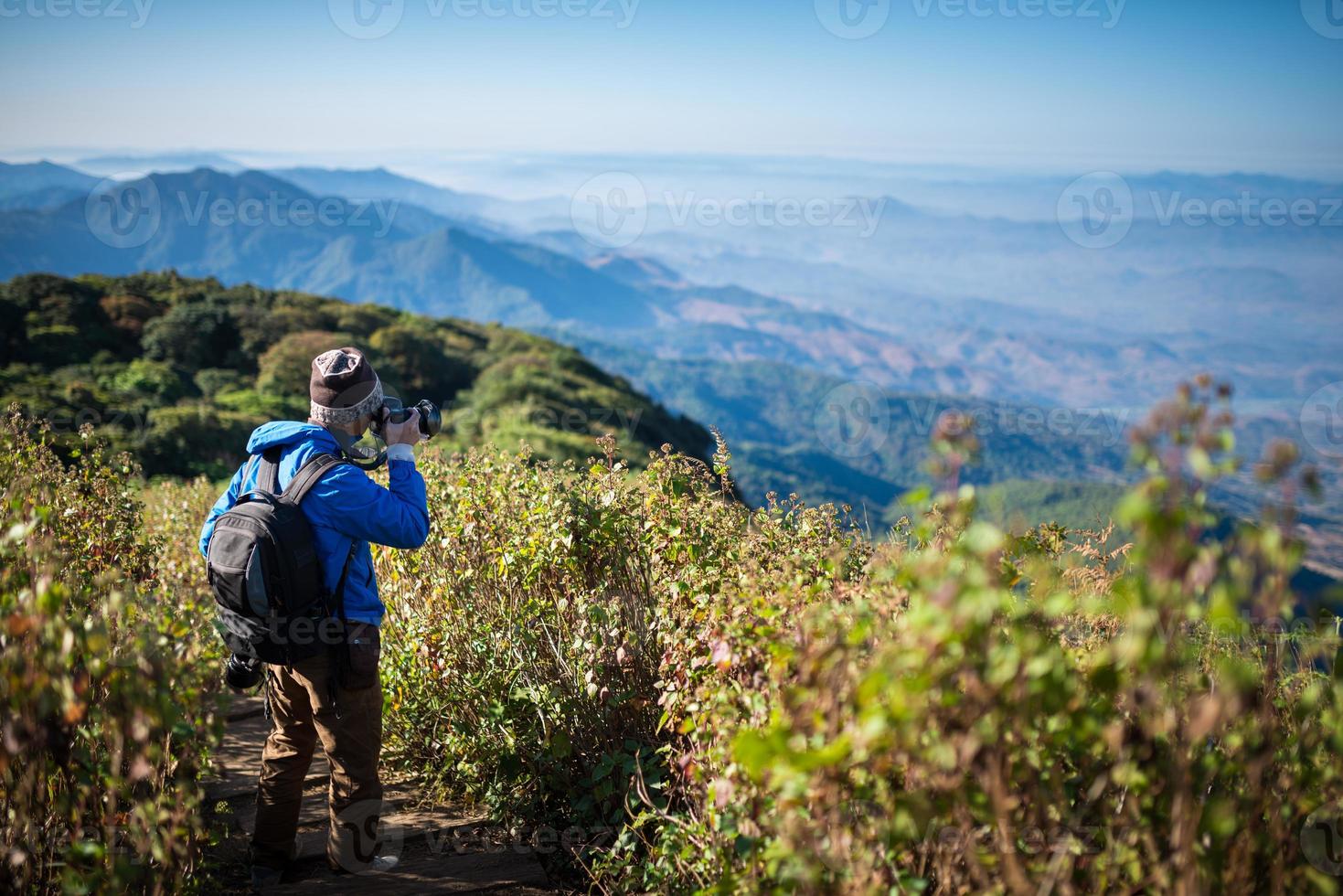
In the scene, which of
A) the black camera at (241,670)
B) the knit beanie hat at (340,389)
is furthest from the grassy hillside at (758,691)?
the knit beanie hat at (340,389)

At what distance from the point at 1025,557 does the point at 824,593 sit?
2.42ft

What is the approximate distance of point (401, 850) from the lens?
2.98m

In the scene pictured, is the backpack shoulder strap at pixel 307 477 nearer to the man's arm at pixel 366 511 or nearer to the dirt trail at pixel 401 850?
the man's arm at pixel 366 511

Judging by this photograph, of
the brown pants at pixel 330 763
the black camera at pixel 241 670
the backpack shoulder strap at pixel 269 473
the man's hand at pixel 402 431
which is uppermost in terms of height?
the man's hand at pixel 402 431

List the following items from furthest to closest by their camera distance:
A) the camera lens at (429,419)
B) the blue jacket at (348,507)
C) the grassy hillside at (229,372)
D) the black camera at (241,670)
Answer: the grassy hillside at (229,372), the camera lens at (429,419), the black camera at (241,670), the blue jacket at (348,507)

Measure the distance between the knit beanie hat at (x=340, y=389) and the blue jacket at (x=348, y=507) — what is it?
7cm

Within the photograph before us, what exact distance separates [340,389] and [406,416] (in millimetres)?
226

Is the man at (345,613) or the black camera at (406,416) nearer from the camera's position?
the man at (345,613)

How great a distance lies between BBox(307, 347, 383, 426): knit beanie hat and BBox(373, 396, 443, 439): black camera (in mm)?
50

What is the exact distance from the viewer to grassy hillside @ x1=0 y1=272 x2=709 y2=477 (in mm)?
20000

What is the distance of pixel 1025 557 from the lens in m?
2.42

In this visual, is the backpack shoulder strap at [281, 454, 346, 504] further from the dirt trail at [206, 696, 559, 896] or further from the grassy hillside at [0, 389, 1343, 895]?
the dirt trail at [206, 696, 559, 896]

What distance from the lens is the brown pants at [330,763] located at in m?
2.80

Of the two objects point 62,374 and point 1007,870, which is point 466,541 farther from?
point 62,374
